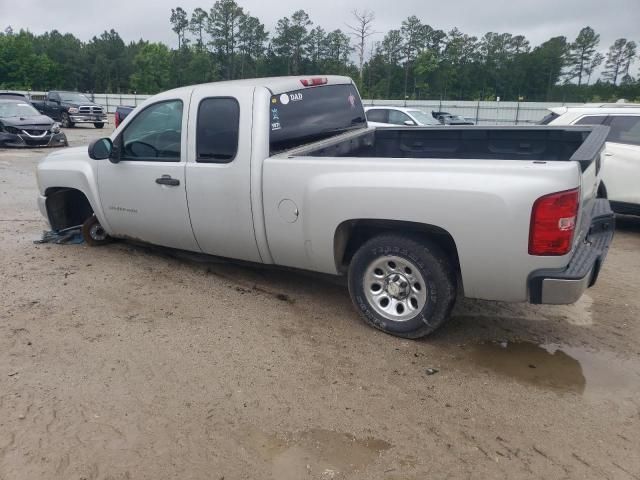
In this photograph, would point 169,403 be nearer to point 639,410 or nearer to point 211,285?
point 211,285

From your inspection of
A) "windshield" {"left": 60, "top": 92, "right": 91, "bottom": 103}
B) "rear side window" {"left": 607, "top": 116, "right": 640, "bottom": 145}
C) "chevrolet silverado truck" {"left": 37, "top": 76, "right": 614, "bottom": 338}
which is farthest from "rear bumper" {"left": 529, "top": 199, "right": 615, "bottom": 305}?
"windshield" {"left": 60, "top": 92, "right": 91, "bottom": 103}

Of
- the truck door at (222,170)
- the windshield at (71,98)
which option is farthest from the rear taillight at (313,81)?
the windshield at (71,98)

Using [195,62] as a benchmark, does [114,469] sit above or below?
below

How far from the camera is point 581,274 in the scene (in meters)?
3.33

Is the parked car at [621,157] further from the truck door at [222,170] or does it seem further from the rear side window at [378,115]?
the rear side window at [378,115]

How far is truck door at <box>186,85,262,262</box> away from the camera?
4359 mm

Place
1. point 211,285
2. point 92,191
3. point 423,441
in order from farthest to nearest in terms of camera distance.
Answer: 1. point 92,191
2. point 211,285
3. point 423,441

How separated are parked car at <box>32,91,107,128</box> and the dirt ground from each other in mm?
23676

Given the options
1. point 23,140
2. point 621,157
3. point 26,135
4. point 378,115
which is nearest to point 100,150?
point 621,157

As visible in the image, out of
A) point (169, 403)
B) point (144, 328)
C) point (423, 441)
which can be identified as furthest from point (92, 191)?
point (423, 441)

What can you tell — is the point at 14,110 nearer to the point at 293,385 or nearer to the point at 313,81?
the point at 313,81

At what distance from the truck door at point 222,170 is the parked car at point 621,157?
17.9ft

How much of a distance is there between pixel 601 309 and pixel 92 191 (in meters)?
5.06

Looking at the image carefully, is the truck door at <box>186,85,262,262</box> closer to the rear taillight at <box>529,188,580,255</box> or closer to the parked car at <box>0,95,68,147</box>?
the rear taillight at <box>529,188,580,255</box>
